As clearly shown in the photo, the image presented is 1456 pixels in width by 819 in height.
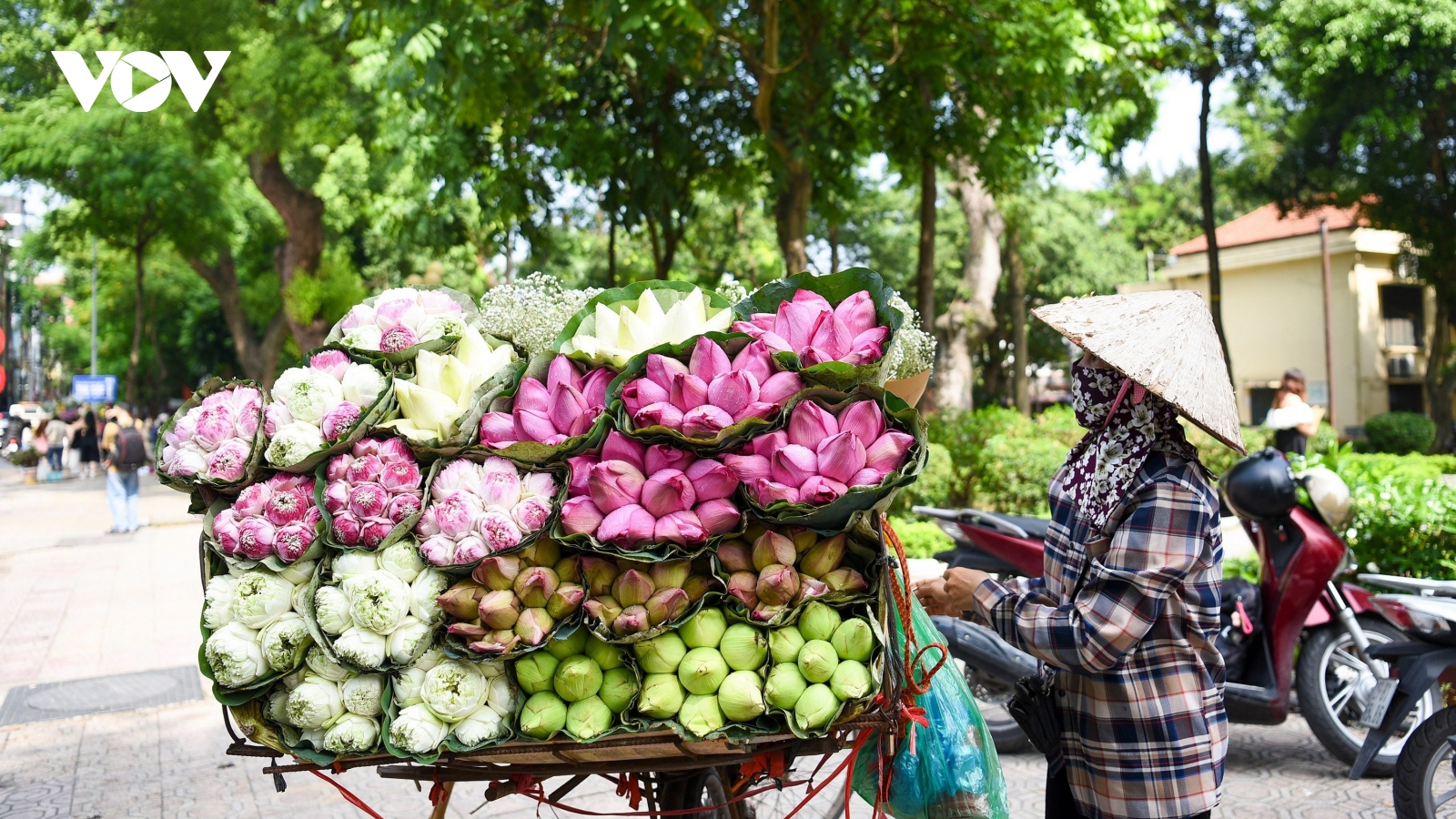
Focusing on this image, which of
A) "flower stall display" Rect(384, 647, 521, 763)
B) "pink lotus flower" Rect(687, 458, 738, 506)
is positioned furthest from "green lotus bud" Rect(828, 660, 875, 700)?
"flower stall display" Rect(384, 647, 521, 763)

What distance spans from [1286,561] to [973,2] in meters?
4.94

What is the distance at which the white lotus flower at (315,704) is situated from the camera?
72.7 inches

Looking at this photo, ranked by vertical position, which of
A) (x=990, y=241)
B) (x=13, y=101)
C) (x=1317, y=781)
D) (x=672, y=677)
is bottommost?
(x=1317, y=781)

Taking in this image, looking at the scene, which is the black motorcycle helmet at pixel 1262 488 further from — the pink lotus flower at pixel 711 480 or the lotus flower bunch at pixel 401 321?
the lotus flower bunch at pixel 401 321

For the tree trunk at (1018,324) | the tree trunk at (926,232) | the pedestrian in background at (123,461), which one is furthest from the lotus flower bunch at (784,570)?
the tree trunk at (1018,324)

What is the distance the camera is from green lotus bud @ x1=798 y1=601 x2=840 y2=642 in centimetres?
187

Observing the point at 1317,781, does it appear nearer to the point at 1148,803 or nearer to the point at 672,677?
the point at 1148,803

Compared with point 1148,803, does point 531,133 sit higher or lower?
higher

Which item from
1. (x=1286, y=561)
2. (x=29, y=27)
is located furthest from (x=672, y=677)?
(x=29, y=27)

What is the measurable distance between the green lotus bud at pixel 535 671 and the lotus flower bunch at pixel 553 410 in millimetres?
390

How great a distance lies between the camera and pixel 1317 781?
4.17 metres

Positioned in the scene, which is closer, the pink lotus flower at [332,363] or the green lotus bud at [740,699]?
the green lotus bud at [740,699]

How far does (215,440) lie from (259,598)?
322 mm

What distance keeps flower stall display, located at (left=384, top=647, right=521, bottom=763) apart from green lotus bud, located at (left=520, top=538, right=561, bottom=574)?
19cm
